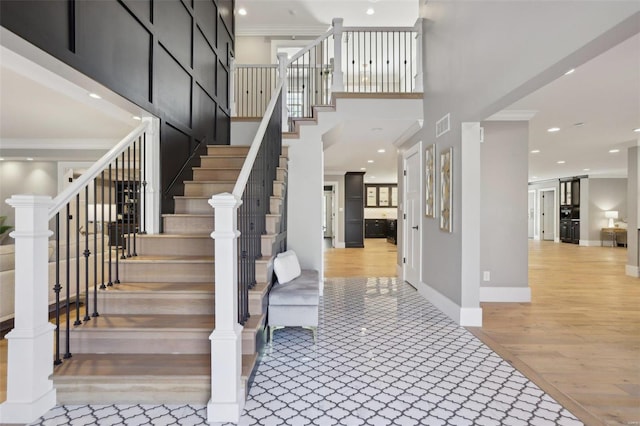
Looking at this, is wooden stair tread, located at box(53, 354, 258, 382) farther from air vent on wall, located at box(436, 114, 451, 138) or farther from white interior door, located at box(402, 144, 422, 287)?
white interior door, located at box(402, 144, 422, 287)

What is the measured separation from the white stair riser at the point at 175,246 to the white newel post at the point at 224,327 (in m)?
1.29

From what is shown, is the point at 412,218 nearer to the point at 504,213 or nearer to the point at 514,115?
the point at 504,213

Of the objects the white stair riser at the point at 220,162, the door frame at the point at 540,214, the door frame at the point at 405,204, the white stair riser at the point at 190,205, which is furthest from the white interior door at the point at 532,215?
the white stair riser at the point at 190,205

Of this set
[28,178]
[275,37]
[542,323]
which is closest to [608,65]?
[542,323]

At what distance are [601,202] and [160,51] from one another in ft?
46.2

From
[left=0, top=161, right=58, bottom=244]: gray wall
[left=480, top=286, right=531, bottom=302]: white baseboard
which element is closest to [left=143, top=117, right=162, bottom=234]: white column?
[left=480, top=286, right=531, bottom=302]: white baseboard

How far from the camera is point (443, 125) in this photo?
386 centimetres

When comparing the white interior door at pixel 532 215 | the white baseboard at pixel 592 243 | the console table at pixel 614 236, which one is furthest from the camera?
the white interior door at pixel 532 215

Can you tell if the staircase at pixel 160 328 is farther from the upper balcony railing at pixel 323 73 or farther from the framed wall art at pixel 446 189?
the upper balcony railing at pixel 323 73

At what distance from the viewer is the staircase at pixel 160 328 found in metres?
2.00

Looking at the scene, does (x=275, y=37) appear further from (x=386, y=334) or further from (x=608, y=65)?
(x=386, y=334)

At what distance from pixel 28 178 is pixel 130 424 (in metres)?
6.42

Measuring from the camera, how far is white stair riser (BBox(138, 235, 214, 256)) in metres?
3.07

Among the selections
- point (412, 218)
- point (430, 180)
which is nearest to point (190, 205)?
point (430, 180)
